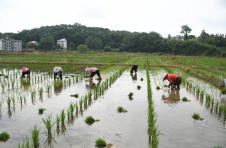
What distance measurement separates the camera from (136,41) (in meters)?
72.4

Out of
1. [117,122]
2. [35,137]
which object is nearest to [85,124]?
[117,122]

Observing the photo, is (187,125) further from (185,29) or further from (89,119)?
(185,29)

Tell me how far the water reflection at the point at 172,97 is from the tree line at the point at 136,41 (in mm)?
40618

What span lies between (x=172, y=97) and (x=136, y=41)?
6569 centimetres

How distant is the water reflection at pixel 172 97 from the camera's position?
765cm

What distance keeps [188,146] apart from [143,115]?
6.47ft

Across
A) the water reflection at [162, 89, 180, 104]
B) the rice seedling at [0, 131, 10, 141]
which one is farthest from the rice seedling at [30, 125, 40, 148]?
the water reflection at [162, 89, 180, 104]

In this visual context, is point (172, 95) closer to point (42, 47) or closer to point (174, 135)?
point (174, 135)

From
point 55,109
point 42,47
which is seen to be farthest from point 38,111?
point 42,47

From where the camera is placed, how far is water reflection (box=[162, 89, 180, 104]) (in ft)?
25.1

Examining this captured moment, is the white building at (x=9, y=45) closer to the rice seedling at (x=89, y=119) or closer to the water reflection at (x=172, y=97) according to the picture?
the water reflection at (x=172, y=97)

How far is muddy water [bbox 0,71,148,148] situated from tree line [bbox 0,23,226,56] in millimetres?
44544

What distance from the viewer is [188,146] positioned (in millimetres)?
4051

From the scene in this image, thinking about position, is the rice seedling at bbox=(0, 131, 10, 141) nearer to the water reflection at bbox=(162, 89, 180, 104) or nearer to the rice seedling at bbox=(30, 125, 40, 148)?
the rice seedling at bbox=(30, 125, 40, 148)
